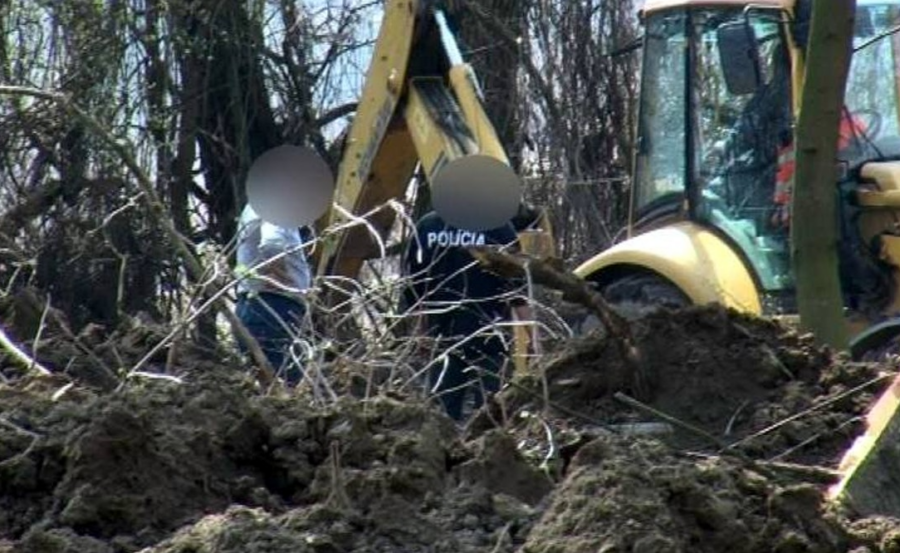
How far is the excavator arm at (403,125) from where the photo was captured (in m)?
9.80

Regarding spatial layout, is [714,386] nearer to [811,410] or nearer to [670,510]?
[811,410]

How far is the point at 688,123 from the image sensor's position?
9.34 meters

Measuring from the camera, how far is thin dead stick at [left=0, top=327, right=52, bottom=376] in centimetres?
568

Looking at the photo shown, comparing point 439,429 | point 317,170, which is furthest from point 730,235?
point 439,429

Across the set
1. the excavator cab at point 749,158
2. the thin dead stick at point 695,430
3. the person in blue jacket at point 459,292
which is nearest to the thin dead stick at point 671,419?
the thin dead stick at point 695,430

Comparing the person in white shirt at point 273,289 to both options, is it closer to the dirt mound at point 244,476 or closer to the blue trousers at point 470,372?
the blue trousers at point 470,372

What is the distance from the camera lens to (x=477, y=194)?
8281 millimetres

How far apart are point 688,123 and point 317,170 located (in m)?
2.40

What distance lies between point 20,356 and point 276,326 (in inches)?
75.1

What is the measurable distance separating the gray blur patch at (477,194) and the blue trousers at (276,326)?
0.77 m

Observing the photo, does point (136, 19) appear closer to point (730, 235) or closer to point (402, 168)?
point (402, 168)

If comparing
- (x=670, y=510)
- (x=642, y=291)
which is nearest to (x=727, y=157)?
(x=642, y=291)

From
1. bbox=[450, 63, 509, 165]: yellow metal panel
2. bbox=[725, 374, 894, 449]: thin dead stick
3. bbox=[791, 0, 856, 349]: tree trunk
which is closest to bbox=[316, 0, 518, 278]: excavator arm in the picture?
bbox=[450, 63, 509, 165]: yellow metal panel

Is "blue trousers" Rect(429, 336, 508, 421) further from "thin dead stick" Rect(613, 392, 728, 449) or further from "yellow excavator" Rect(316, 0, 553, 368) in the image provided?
"thin dead stick" Rect(613, 392, 728, 449)
